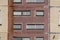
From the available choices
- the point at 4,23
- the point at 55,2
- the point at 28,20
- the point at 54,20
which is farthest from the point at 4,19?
the point at 55,2

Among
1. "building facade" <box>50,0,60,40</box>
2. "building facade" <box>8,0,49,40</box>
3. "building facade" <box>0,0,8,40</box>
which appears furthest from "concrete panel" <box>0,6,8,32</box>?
"building facade" <box>50,0,60,40</box>

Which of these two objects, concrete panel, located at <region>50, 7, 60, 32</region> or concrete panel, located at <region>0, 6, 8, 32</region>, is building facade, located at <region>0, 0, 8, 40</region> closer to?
concrete panel, located at <region>0, 6, 8, 32</region>

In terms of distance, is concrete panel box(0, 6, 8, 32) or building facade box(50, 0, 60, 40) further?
concrete panel box(0, 6, 8, 32)

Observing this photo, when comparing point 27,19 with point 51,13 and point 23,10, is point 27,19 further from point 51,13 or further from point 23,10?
point 51,13

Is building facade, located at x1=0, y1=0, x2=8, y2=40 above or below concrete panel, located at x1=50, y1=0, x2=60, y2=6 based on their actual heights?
below

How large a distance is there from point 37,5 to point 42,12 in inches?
16.0

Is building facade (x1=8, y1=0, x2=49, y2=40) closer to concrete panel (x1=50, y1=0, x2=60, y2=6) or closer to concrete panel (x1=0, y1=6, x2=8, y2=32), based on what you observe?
concrete panel (x1=0, y1=6, x2=8, y2=32)

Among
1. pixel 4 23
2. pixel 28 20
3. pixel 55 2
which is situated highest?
pixel 55 2

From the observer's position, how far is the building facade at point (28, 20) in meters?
9.30

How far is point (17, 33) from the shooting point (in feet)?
30.6

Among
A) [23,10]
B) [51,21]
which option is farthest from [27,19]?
[51,21]

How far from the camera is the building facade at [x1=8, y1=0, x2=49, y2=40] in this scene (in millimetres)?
9297

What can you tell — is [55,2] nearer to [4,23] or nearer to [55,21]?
[55,21]

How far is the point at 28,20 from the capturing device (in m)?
9.32
